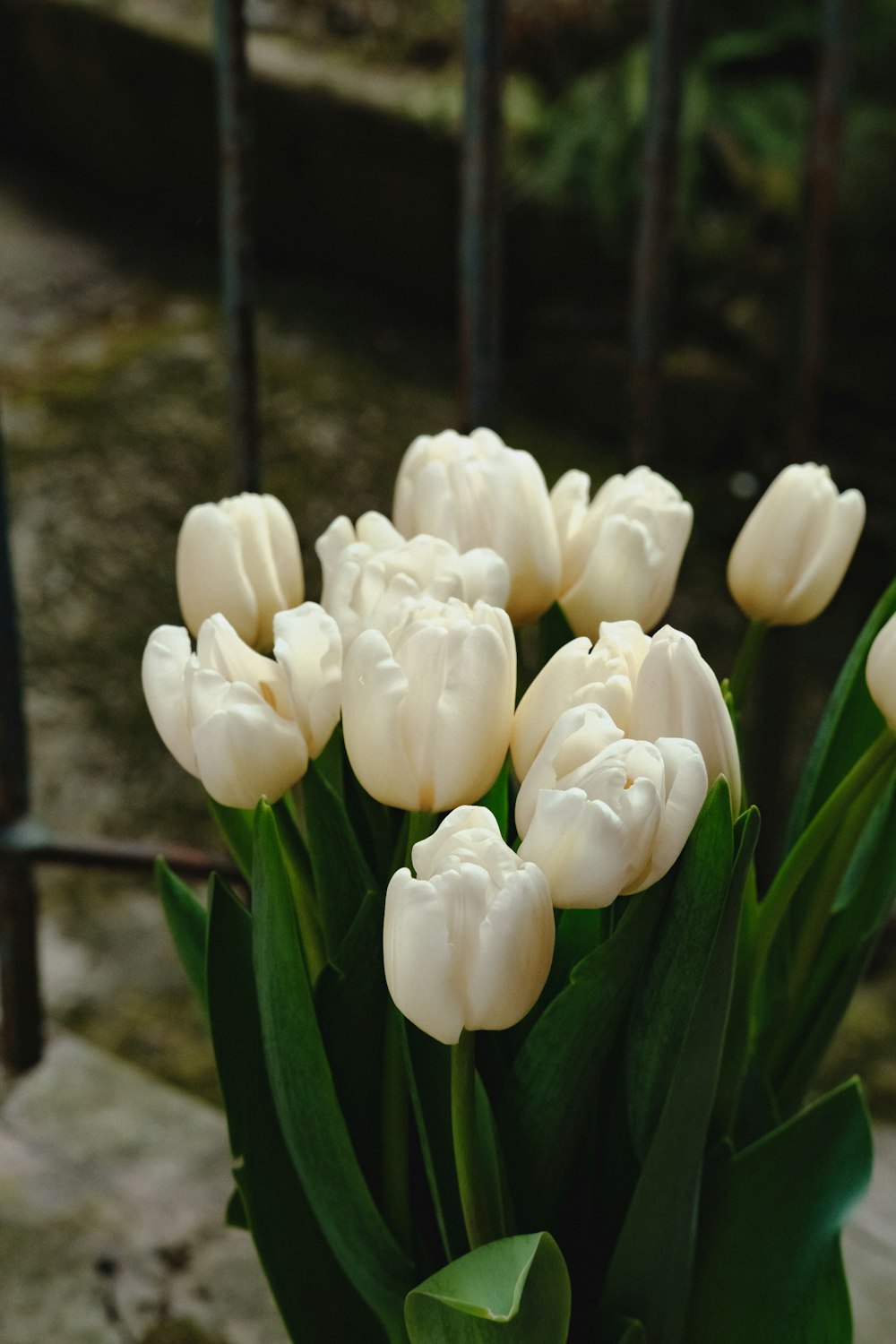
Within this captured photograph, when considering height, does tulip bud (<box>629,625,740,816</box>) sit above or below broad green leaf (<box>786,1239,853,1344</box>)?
above

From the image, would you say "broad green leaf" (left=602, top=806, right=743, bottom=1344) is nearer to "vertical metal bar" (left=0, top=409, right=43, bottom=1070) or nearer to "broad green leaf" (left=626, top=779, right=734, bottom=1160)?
"broad green leaf" (left=626, top=779, right=734, bottom=1160)

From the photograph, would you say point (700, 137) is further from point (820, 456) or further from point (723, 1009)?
point (723, 1009)

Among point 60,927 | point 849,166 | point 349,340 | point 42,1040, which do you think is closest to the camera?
point 42,1040

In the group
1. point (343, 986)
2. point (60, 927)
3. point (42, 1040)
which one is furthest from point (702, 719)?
point (60, 927)

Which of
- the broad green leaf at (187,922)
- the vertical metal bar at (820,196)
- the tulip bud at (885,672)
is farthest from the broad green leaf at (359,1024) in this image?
the vertical metal bar at (820,196)

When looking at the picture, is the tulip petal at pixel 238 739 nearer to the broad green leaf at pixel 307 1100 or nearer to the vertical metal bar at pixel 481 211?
the broad green leaf at pixel 307 1100

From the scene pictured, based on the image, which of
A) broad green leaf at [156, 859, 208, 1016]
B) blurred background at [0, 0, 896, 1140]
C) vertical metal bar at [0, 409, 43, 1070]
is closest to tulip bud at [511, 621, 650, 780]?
broad green leaf at [156, 859, 208, 1016]
